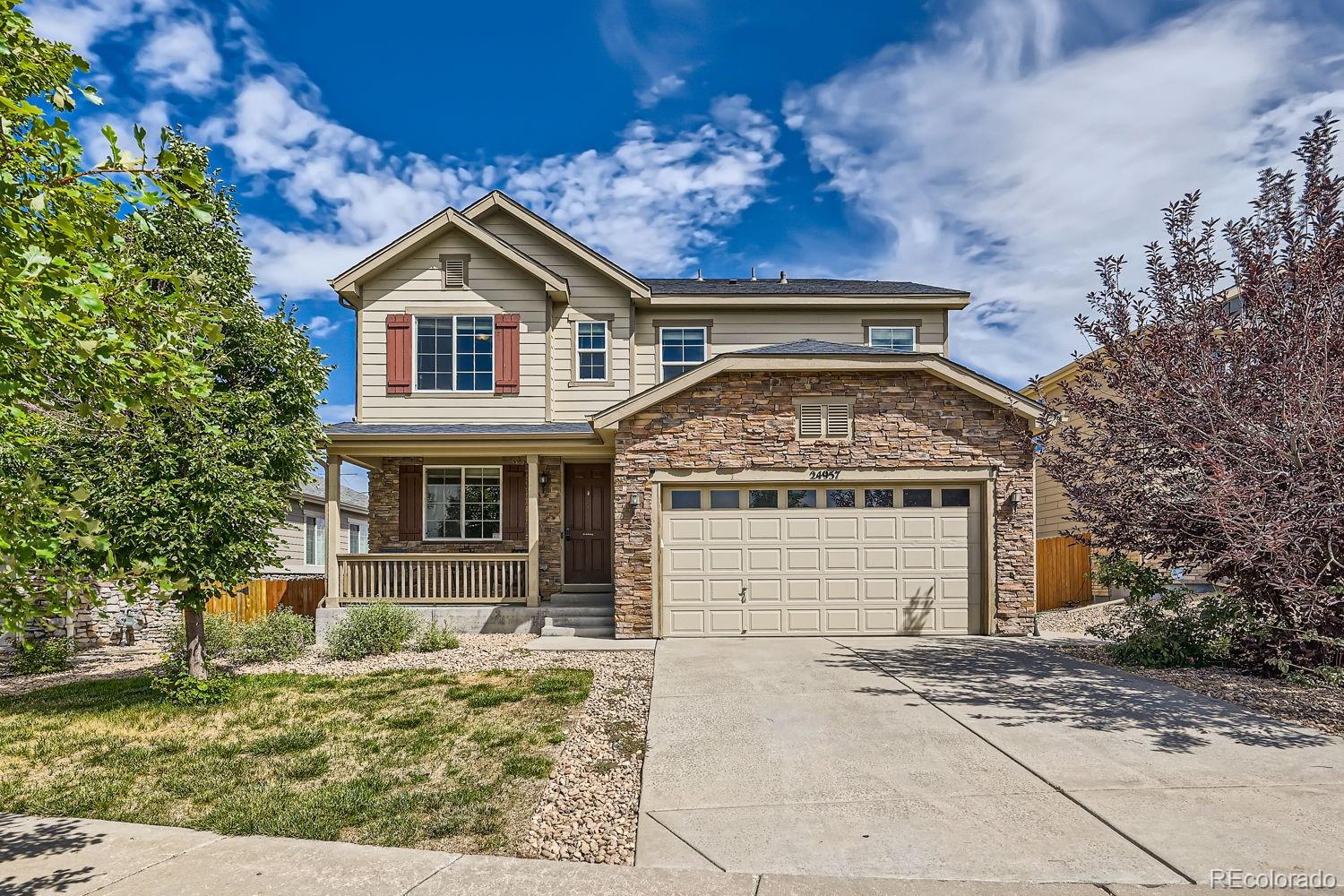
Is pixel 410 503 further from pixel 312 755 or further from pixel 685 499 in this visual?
pixel 312 755

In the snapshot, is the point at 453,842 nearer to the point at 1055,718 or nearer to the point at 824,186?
the point at 1055,718

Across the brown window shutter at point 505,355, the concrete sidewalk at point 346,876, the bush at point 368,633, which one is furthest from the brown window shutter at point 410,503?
the concrete sidewalk at point 346,876

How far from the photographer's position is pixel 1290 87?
867cm

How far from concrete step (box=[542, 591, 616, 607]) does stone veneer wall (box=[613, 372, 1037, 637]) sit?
70.3 inches

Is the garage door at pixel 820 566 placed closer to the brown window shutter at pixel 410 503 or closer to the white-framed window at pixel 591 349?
the white-framed window at pixel 591 349

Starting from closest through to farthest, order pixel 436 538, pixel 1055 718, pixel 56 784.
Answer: pixel 56 784, pixel 1055 718, pixel 436 538

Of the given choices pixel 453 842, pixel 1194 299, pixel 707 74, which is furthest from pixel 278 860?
pixel 707 74

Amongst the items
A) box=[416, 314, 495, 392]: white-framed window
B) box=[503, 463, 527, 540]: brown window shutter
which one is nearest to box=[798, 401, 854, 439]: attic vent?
box=[503, 463, 527, 540]: brown window shutter

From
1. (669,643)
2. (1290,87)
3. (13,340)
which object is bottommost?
(669,643)

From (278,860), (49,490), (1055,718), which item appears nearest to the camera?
(49,490)

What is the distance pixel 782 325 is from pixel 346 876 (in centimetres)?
1306

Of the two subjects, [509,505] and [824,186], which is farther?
[824,186]

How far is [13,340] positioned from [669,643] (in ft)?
29.7

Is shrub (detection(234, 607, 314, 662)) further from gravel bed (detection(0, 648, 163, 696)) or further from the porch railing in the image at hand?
the porch railing
